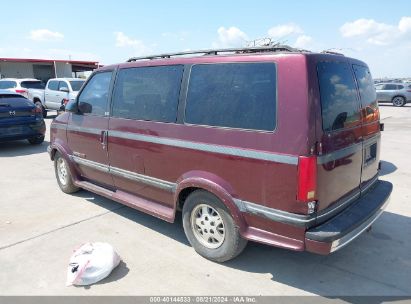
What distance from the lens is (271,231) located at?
3135 millimetres

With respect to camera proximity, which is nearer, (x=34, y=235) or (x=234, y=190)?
(x=234, y=190)

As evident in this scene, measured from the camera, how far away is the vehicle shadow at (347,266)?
3223 mm

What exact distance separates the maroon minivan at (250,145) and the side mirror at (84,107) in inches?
21.6

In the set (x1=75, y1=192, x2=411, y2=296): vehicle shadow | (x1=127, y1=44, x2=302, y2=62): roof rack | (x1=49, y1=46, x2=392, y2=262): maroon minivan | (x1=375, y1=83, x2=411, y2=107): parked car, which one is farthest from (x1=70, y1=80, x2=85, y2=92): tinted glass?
(x1=375, y1=83, x2=411, y2=107): parked car

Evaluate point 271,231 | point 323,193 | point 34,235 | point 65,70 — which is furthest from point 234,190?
point 65,70

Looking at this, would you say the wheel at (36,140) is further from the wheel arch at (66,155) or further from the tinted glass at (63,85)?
the tinted glass at (63,85)

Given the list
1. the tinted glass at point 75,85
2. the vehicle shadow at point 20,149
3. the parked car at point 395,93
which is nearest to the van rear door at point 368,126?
the vehicle shadow at point 20,149

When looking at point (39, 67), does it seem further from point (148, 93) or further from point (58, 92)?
point (148, 93)

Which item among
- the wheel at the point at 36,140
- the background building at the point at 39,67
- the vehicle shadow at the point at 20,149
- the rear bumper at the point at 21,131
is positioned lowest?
the vehicle shadow at the point at 20,149

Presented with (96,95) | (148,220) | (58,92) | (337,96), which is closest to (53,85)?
(58,92)

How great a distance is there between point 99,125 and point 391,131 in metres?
11.1

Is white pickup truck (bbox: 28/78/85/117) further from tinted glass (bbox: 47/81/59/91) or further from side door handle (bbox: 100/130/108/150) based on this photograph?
side door handle (bbox: 100/130/108/150)

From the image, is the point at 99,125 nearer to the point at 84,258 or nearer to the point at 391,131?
the point at 84,258

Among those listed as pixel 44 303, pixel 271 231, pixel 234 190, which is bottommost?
pixel 44 303
